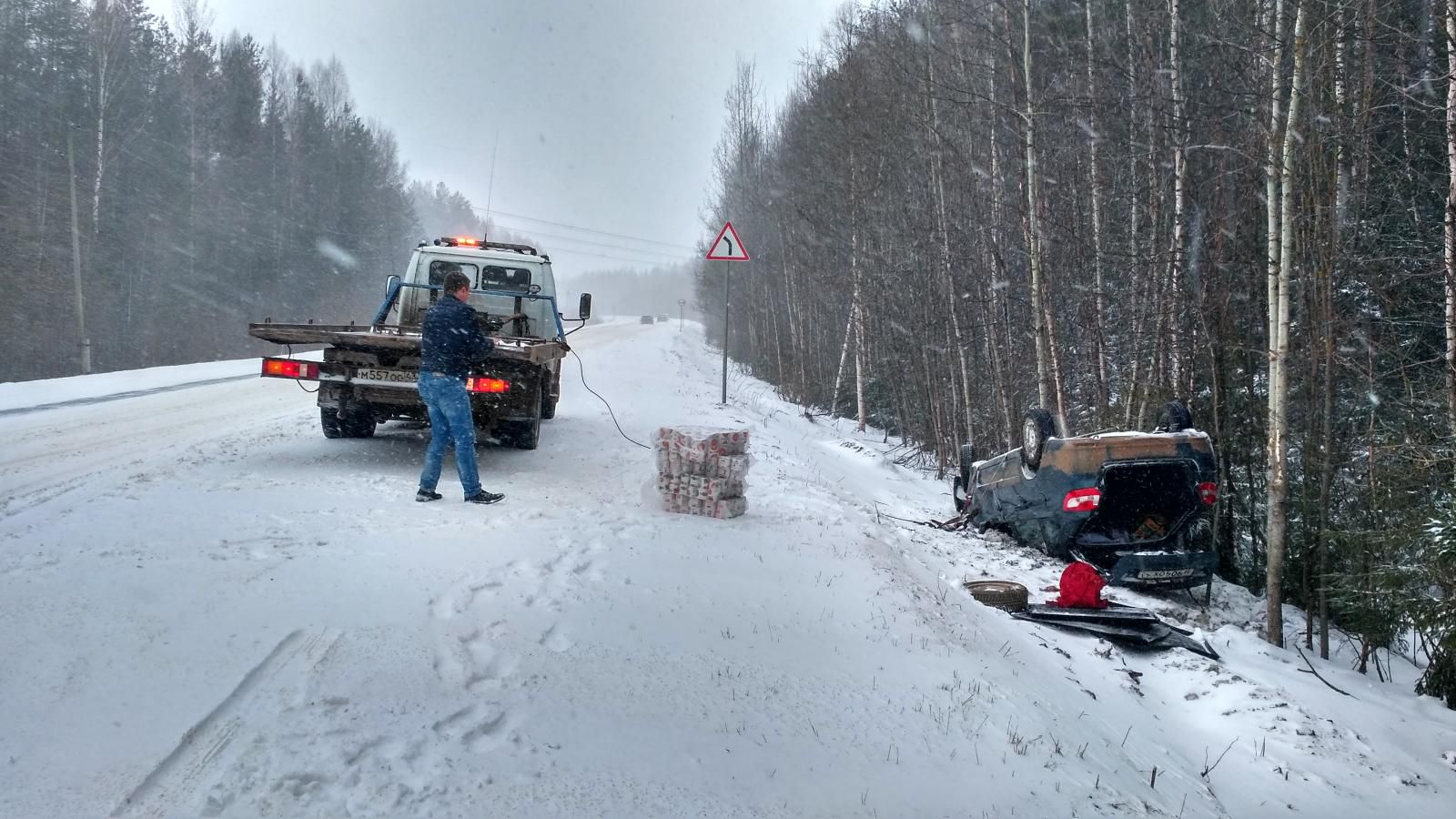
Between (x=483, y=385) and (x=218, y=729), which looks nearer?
(x=218, y=729)

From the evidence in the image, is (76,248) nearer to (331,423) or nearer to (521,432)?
(331,423)

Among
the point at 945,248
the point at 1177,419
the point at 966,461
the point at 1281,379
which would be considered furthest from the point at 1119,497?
the point at 945,248

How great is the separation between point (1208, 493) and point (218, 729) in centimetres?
708

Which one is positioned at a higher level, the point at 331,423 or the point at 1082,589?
the point at 331,423

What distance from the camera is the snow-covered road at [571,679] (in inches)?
116

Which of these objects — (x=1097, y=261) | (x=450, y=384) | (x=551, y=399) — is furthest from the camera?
(x=1097, y=261)

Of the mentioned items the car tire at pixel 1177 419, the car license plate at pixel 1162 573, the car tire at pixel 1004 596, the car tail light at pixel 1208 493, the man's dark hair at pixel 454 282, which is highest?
the man's dark hair at pixel 454 282

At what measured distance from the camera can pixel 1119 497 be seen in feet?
26.3

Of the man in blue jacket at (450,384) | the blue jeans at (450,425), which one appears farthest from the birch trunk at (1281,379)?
the blue jeans at (450,425)

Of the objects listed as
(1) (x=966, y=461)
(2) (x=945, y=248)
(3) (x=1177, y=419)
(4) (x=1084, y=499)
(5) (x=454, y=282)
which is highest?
(2) (x=945, y=248)

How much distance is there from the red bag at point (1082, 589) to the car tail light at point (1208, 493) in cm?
136

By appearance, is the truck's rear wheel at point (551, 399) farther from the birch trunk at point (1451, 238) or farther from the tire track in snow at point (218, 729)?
the birch trunk at point (1451, 238)

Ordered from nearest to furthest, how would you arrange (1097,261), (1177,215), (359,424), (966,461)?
1. (359,424)
2. (1177,215)
3. (966,461)
4. (1097,261)

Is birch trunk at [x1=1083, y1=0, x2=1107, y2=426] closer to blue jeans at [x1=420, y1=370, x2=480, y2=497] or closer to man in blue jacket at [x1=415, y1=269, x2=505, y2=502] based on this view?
man in blue jacket at [x1=415, y1=269, x2=505, y2=502]
